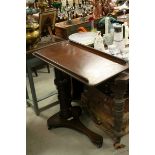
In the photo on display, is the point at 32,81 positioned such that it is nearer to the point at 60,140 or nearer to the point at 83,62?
the point at 60,140


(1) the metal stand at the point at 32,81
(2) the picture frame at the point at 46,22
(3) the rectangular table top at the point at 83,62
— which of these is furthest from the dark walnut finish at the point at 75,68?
(2) the picture frame at the point at 46,22

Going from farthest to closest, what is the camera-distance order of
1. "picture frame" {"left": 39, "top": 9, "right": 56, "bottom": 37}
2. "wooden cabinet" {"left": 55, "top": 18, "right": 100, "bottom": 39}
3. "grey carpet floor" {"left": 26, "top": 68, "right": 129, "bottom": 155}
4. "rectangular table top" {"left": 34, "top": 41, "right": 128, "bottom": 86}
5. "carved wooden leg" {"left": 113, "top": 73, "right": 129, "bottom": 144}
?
"wooden cabinet" {"left": 55, "top": 18, "right": 100, "bottom": 39} → "picture frame" {"left": 39, "top": 9, "right": 56, "bottom": 37} → "grey carpet floor" {"left": 26, "top": 68, "right": 129, "bottom": 155} → "carved wooden leg" {"left": 113, "top": 73, "right": 129, "bottom": 144} → "rectangular table top" {"left": 34, "top": 41, "right": 128, "bottom": 86}

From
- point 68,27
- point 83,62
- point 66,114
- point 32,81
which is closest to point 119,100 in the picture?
point 83,62

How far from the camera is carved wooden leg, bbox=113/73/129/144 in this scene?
1652 mm

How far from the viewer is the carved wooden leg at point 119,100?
5.42ft

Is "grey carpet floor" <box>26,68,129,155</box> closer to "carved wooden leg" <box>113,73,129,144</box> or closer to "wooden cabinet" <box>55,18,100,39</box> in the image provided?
"carved wooden leg" <box>113,73,129,144</box>

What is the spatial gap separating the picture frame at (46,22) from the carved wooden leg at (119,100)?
37.6 inches

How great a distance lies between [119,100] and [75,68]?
470mm

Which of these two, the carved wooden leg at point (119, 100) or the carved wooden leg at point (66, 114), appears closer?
the carved wooden leg at point (119, 100)

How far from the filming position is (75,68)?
1.53 m

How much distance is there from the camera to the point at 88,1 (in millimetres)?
3004

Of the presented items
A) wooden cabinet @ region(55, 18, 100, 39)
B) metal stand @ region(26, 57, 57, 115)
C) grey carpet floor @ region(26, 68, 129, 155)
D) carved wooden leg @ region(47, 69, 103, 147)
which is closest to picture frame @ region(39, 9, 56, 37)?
wooden cabinet @ region(55, 18, 100, 39)

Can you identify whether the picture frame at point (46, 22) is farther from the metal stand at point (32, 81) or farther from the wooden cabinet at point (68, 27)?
the metal stand at point (32, 81)
